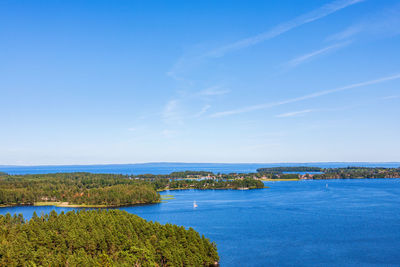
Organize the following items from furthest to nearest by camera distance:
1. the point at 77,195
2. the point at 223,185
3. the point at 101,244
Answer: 1. the point at 223,185
2. the point at 77,195
3. the point at 101,244

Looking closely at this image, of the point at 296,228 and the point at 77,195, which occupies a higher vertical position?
the point at 77,195

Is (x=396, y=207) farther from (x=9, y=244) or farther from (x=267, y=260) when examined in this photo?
(x=9, y=244)

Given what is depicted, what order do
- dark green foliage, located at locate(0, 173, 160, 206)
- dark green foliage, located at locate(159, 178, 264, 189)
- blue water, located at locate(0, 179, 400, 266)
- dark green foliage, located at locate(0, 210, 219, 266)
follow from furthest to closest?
dark green foliage, located at locate(159, 178, 264, 189), dark green foliage, located at locate(0, 173, 160, 206), blue water, located at locate(0, 179, 400, 266), dark green foliage, located at locate(0, 210, 219, 266)

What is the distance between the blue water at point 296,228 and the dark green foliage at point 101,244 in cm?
676

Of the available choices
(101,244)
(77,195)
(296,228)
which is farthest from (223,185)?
(101,244)

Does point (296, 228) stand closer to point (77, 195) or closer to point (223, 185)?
point (77, 195)

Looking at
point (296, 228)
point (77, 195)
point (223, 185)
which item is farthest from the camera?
point (223, 185)

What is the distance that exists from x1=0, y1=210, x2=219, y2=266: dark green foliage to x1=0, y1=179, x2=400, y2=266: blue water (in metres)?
6.76

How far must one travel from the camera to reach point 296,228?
191 feet

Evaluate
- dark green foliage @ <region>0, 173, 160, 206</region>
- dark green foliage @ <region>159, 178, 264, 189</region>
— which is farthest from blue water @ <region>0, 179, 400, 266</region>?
dark green foliage @ <region>159, 178, 264, 189</region>

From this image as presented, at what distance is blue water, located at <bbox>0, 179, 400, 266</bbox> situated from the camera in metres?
41.8

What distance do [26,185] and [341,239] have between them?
105 metres

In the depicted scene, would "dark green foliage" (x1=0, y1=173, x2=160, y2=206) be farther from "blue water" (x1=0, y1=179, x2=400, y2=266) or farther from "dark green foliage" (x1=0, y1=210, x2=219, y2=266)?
"dark green foliage" (x1=0, y1=210, x2=219, y2=266)

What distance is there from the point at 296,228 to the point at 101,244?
1444 inches
